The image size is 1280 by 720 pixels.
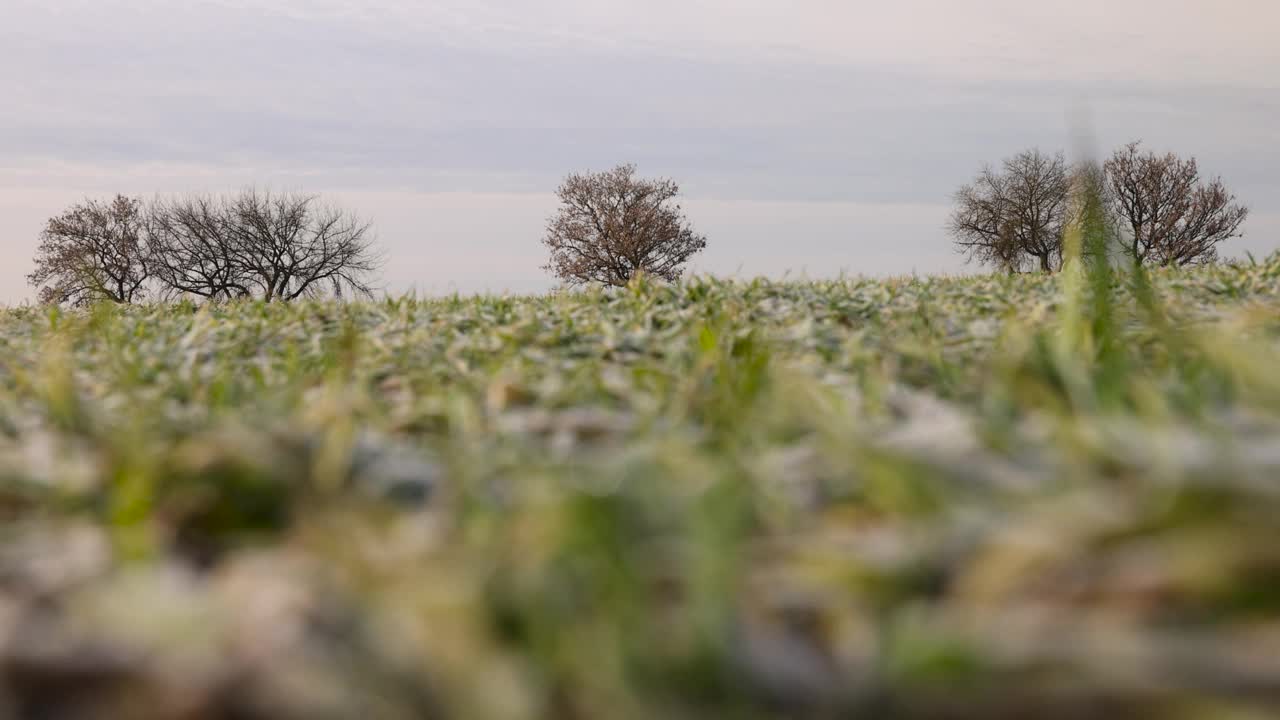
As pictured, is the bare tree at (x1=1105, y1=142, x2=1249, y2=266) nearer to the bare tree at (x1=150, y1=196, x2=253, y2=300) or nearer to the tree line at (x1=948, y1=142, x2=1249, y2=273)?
the tree line at (x1=948, y1=142, x2=1249, y2=273)

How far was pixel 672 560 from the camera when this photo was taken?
1.30 m

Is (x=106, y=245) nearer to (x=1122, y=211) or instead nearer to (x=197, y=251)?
(x=197, y=251)

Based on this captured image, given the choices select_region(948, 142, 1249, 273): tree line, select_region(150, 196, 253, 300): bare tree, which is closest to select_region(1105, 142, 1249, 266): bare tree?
select_region(948, 142, 1249, 273): tree line

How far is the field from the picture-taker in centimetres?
102

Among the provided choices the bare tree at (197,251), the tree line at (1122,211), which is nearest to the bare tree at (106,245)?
the bare tree at (197,251)

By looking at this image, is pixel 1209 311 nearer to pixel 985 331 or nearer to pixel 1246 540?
pixel 985 331

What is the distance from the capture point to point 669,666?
1.04m

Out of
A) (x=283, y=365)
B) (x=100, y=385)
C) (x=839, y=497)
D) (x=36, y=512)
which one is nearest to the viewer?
(x=839, y=497)

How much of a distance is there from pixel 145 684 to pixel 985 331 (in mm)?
3662

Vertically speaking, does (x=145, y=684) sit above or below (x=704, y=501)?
below

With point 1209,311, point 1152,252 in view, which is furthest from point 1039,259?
point 1209,311

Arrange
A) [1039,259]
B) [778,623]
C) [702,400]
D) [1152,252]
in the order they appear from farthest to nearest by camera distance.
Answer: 1. [1039,259]
2. [1152,252]
3. [702,400]
4. [778,623]

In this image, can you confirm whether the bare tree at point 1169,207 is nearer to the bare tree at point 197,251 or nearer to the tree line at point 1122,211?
the tree line at point 1122,211

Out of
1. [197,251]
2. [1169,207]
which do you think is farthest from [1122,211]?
[197,251]
